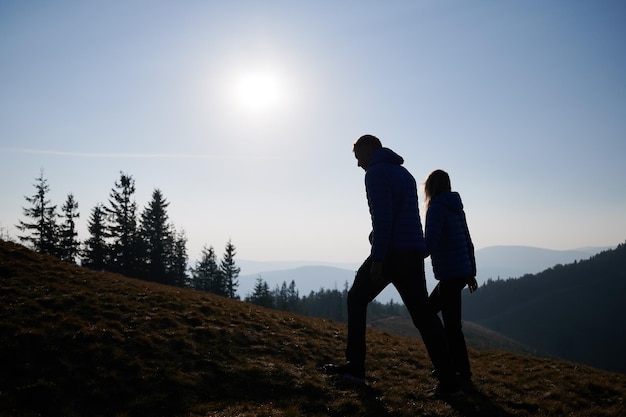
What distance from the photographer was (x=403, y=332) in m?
116

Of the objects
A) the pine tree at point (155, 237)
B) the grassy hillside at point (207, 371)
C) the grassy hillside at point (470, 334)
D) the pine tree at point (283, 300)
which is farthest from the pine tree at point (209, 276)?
the grassy hillside at point (207, 371)

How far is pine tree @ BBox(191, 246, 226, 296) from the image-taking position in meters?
73.0

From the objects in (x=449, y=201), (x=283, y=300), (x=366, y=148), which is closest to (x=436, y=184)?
(x=449, y=201)

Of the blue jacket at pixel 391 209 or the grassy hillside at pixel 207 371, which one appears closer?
the grassy hillside at pixel 207 371

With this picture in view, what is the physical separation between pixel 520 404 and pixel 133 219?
190ft

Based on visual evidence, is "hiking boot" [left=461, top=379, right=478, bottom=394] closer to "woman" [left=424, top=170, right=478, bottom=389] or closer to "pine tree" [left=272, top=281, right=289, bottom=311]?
"woman" [left=424, top=170, right=478, bottom=389]

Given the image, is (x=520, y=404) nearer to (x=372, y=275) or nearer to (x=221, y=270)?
(x=372, y=275)

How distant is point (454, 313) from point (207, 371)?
482 centimetres

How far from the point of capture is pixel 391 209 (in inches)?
248

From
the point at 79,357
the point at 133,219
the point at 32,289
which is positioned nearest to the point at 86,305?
the point at 32,289

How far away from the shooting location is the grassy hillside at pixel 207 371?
19.3ft

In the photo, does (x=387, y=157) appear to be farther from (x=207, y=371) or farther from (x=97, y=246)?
(x=97, y=246)

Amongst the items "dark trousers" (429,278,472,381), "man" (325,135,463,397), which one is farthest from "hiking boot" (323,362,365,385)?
"dark trousers" (429,278,472,381)

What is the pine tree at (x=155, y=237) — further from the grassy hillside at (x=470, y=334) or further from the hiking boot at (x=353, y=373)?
the grassy hillside at (x=470, y=334)
